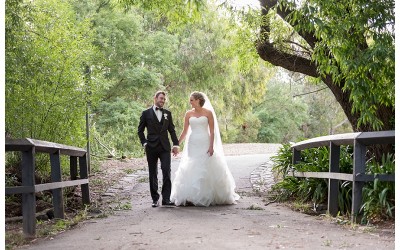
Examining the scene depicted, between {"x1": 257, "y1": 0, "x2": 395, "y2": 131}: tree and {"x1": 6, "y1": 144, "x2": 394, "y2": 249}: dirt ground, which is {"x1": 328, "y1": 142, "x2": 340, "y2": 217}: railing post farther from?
{"x1": 257, "y1": 0, "x2": 395, "y2": 131}: tree

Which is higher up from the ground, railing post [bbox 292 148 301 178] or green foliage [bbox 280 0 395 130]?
green foliage [bbox 280 0 395 130]

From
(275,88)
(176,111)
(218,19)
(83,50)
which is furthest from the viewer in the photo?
(275,88)

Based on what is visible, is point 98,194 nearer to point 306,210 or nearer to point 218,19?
point 306,210

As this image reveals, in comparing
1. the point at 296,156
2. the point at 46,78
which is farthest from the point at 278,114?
the point at 46,78

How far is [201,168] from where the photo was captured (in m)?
8.29

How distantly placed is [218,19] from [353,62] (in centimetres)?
1545

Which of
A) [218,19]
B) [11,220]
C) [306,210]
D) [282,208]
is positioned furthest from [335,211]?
[218,19]

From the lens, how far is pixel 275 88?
3941cm

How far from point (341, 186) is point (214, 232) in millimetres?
2637

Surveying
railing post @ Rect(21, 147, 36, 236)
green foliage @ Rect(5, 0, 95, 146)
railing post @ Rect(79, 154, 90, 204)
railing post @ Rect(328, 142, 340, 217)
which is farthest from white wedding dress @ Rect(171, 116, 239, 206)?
railing post @ Rect(21, 147, 36, 236)

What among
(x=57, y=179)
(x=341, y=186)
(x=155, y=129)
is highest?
(x=155, y=129)

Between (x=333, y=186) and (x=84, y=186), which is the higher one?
(x=333, y=186)

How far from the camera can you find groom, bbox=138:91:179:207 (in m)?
8.02

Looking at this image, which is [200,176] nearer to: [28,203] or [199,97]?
[199,97]
